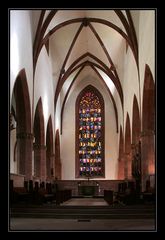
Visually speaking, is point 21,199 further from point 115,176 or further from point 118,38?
point 115,176

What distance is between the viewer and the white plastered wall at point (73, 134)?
33812mm

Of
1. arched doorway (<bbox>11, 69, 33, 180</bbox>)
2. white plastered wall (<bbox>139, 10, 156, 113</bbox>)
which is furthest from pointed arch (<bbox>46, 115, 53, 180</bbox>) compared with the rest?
white plastered wall (<bbox>139, 10, 156, 113</bbox>)

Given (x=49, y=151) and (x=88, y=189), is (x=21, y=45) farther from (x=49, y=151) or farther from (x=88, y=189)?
(x=88, y=189)

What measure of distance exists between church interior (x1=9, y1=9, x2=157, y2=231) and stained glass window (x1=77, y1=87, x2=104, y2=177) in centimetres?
8

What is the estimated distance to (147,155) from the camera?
19.6 meters

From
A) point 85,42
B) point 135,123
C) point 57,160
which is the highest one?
point 85,42

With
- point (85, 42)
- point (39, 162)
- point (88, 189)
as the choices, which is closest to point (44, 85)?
point (39, 162)

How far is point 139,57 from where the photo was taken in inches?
802

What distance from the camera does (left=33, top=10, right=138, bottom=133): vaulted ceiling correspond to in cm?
2091

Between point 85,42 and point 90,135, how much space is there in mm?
9573

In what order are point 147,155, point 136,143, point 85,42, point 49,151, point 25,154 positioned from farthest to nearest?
point 49,151, point 85,42, point 136,143, point 25,154, point 147,155

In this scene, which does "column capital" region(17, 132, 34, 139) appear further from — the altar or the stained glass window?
the stained glass window

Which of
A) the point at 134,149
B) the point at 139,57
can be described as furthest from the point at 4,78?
the point at 134,149

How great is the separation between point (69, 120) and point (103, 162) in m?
4.62
